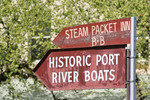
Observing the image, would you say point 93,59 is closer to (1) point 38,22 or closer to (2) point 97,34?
(2) point 97,34

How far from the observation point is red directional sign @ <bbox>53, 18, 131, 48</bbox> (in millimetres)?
4621

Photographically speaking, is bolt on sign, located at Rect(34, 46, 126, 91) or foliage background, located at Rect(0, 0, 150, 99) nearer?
bolt on sign, located at Rect(34, 46, 126, 91)

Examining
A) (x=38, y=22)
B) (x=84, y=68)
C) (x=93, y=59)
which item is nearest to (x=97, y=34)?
(x=93, y=59)

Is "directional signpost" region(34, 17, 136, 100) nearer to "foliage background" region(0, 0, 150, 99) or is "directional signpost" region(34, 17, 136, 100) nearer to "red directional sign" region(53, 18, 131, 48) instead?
"red directional sign" region(53, 18, 131, 48)

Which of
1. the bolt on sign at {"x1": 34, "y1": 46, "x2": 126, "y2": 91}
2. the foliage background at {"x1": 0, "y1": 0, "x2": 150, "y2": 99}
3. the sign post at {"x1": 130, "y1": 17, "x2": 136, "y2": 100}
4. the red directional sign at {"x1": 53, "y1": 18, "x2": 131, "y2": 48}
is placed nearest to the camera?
the sign post at {"x1": 130, "y1": 17, "x2": 136, "y2": 100}

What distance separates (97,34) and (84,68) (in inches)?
21.1

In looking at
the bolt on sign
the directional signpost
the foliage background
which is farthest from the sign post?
the foliage background

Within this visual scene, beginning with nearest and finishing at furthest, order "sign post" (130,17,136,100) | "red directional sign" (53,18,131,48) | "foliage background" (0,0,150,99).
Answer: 1. "sign post" (130,17,136,100)
2. "red directional sign" (53,18,131,48)
3. "foliage background" (0,0,150,99)

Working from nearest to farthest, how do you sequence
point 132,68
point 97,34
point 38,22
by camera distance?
point 132,68
point 97,34
point 38,22

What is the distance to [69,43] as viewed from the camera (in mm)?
5176

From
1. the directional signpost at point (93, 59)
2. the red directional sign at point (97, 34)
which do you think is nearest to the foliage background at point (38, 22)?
the red directional sign at point (97, 34)

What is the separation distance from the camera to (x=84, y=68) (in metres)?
4.71

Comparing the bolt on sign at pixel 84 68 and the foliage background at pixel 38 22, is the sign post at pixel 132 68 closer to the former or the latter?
the bolt on sign at pixel 84 68

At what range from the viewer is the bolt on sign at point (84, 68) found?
4.49 metres
